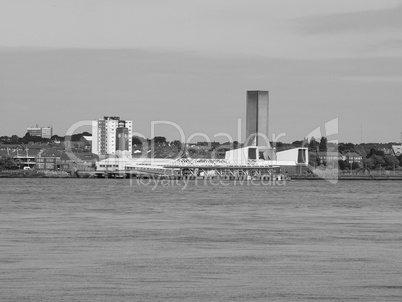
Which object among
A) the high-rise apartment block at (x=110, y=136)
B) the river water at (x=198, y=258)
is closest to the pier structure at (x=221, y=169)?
the high-rise apartment block at (x=110, y=136)

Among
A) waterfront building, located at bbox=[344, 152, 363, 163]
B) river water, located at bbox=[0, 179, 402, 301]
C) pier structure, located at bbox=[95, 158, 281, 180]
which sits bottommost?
river water, located at bbox=[0, 179, 402, 301]

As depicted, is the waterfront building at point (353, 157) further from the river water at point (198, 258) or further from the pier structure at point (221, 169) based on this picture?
the river water at point (198, 258)

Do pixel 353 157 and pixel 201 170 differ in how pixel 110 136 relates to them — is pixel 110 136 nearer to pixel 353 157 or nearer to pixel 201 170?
pixel 353 157

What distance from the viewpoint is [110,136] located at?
156375 mm

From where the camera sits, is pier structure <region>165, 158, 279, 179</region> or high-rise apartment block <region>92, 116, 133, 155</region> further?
high-rise apartment block <region>92, 116, 133, 155</region>

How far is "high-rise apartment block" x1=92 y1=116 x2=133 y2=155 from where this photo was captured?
154 meters

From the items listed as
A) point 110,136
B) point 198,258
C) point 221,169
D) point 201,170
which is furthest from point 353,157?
point 198,258

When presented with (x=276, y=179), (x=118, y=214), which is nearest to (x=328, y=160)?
(x=276, y=179)

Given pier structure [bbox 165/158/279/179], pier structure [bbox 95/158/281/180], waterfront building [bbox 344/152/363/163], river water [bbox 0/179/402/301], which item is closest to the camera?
river water [bbox 0/179/402/301]

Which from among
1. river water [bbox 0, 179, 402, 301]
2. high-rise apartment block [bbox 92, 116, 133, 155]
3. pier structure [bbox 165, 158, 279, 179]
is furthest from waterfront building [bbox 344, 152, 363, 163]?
river water [bbox 0, 179, 402, 301]

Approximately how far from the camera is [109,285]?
44.0ft

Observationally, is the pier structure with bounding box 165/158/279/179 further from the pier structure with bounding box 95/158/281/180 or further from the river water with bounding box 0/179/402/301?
the river water with bounding box 0/179/402/301

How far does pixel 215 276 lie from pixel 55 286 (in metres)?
2.34

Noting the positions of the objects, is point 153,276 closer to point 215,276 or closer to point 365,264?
point 215,276
